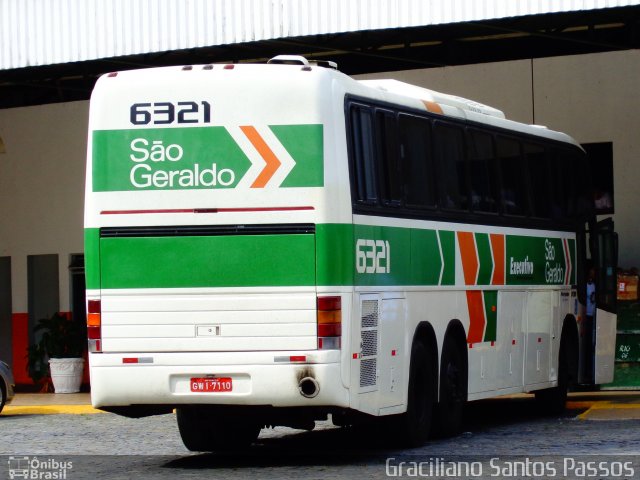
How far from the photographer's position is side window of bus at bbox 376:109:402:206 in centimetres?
1380

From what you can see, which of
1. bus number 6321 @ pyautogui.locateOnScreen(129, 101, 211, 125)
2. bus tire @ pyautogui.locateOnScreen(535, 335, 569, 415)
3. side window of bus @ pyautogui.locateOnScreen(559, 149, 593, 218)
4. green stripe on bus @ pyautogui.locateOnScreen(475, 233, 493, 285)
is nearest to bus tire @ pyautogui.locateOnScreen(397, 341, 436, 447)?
green stripe on bus @ pyautogui.locateOnScreen(475, 233, 493, 285)

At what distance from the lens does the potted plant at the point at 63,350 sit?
2567 centimetres

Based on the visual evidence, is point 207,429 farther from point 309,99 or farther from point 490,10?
point 490,10

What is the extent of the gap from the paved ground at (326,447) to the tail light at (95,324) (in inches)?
43.6

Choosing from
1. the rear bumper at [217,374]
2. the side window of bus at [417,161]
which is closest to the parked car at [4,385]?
the rear bumper at [217,374]

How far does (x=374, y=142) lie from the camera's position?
13688 millimetres

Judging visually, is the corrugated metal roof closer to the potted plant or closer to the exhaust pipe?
the potted plant

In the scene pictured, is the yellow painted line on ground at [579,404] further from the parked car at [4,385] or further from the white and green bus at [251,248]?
the parked car at [4,385]

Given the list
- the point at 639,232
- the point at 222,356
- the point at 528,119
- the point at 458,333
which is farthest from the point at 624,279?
the point at 222,356

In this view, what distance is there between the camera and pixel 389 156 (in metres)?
14.0

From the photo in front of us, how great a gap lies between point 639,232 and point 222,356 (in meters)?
11.2

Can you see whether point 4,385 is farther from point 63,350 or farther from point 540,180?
point 540,180

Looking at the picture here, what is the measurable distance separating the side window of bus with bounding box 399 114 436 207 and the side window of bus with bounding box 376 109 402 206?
15 cm

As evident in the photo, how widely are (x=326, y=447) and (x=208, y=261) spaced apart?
2.91 metres
